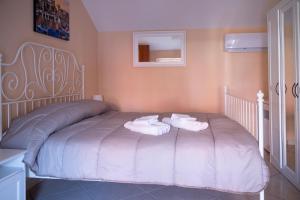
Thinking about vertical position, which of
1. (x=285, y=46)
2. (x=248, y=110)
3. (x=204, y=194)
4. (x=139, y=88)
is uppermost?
(x=285, y=46)

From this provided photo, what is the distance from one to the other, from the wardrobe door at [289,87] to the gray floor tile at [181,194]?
0.83 meters

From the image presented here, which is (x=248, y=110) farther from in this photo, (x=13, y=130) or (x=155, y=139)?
(x=13, y=130)

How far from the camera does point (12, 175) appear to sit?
1.40m

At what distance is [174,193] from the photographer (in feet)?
6.77

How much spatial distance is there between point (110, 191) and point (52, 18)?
6.00 ft

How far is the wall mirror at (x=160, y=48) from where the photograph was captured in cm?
370

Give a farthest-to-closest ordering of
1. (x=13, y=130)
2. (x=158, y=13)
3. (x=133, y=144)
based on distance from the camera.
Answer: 1. (x=158, y=13)
2. (x=13, y=130)
3. (x=133, y=144)

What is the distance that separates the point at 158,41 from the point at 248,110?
1953 mm

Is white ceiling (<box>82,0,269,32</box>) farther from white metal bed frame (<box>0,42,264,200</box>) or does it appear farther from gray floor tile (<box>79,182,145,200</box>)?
gray floor tile (<box>79,182,145,200</box>)

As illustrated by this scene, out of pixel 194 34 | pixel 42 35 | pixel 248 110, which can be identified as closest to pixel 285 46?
pixel 248 110

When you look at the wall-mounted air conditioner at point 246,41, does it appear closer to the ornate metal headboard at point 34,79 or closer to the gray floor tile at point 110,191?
the ornate metal headboard at point 34,79

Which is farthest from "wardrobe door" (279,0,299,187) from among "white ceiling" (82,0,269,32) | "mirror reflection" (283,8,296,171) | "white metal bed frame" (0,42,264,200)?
"white ceiling" (82,0,269,32)

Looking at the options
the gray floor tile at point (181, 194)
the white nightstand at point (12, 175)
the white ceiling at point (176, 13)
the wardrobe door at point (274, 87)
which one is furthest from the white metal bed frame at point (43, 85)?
the white ceiling at point (176, 13)

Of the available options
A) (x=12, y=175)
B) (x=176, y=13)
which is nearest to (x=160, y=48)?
(x=176, y=13)
